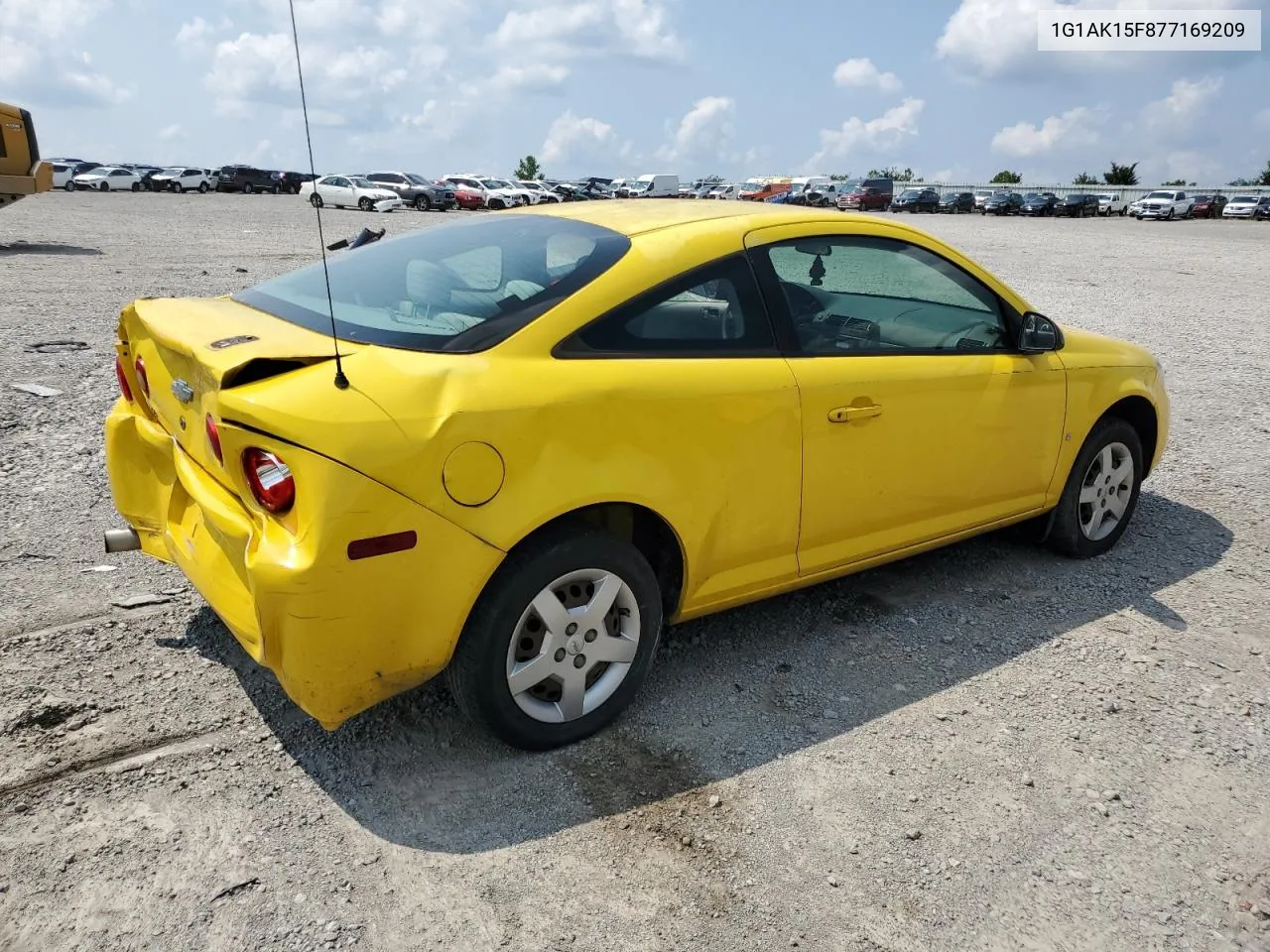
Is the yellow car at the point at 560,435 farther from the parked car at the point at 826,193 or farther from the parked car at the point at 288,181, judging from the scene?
the parked car at the point at 288,181

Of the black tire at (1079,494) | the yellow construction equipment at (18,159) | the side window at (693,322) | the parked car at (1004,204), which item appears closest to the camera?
the side window at (693,322)

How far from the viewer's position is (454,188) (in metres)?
44.9

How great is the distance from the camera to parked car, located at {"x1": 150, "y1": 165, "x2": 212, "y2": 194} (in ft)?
166

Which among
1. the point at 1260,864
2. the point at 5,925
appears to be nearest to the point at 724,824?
the point at 1260,864

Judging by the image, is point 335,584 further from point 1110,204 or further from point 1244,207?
point 1110,204

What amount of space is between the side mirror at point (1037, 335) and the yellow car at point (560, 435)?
0.6 inches

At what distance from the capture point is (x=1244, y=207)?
151 ft

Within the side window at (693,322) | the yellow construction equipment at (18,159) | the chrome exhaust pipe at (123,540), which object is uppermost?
the yellow construction equipment at (18,159)

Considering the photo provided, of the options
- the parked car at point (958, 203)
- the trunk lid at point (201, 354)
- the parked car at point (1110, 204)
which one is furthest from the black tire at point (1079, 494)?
the parked car at point (1110, 204)

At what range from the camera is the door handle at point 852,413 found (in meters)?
3.31

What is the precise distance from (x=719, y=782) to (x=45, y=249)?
58.3 ft

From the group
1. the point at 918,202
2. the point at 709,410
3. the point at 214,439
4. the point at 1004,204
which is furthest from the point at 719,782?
the point at 1004,204

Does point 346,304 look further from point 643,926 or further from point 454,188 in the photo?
point 454,188

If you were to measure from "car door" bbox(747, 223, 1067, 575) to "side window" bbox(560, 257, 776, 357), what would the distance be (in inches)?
3.7
